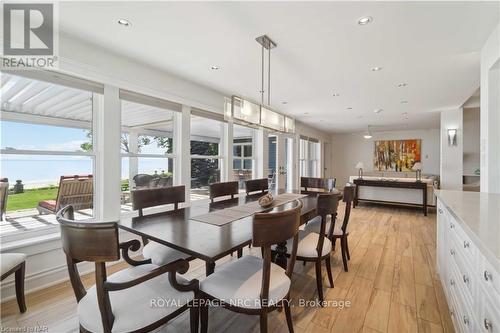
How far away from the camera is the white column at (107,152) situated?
2.58 metres

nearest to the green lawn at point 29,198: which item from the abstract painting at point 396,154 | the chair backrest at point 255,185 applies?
the chair backrest at point 255,185

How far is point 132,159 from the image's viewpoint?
9.87 ft

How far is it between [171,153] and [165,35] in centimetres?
168

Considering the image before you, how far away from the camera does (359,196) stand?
6160mm

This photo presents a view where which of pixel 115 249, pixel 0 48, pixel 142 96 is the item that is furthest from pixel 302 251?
pixel 0 48

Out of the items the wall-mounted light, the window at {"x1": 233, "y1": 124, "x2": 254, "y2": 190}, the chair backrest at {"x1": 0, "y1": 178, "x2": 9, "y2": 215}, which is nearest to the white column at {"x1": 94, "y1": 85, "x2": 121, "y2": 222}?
the chair backrest at {"x1": 0, "y1": 178, "x2": 9, "y2": 215}

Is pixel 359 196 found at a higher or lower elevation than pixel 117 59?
lower

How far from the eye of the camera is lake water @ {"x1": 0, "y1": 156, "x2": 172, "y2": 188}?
2088mm

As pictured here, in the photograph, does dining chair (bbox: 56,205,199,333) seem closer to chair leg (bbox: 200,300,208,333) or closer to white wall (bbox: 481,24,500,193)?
chair leg (bbox: 200,300,208,333)

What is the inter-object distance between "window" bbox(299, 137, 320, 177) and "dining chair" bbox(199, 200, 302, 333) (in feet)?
19.4

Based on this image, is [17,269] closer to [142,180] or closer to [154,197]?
[154,197]

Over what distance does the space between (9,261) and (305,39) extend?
124 inches

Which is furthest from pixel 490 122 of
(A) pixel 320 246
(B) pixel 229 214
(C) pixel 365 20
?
(B) pixel 229 214

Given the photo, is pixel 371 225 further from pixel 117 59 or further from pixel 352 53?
pixel 117 59
